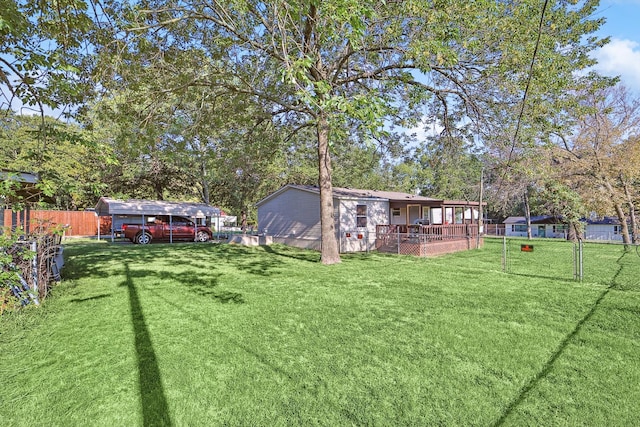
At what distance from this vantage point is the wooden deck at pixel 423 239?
14.2m

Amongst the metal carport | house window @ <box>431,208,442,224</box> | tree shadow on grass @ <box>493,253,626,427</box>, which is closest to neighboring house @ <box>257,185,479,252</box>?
house window @ <box>431,208,442,224</box>

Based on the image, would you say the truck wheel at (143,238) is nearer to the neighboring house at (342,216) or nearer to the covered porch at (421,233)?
the neighboring house at (342,216)

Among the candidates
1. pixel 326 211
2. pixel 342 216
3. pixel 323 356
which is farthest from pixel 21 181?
pixel 342 216

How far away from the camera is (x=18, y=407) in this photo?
2898 mm

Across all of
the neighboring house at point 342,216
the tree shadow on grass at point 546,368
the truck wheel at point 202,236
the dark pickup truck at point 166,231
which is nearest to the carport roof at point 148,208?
the dark pickup truck at point 166,231

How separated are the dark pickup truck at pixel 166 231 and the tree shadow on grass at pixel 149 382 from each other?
16.3 meters

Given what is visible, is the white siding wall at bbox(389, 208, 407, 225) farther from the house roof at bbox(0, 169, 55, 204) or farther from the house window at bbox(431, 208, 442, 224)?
the house roof at bbox(0, 169, 55, 204)

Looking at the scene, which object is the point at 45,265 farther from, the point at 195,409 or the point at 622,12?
the point at 622,12

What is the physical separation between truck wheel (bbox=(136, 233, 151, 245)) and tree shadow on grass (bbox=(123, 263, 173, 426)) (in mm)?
16267

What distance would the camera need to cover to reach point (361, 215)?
16281 mm

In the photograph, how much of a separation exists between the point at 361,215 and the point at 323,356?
41.4 ft

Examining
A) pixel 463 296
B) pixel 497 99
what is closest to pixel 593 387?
pixel 463 296

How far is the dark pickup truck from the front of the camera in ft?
64.0

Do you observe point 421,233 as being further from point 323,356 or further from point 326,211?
point 323,356
